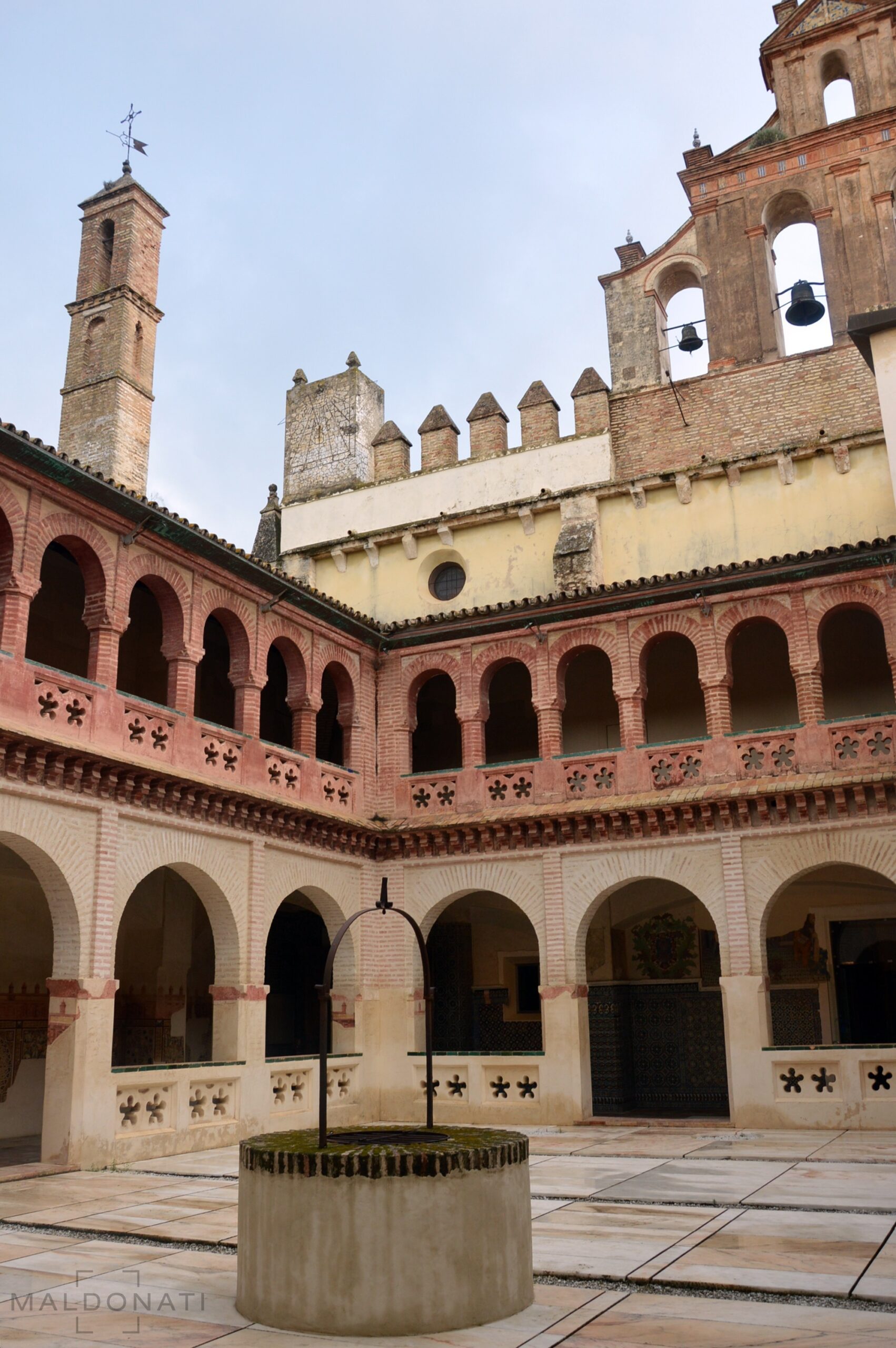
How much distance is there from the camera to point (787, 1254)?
23.0 ft

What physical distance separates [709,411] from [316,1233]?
15584 millimetres

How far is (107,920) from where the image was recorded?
39.8 feet

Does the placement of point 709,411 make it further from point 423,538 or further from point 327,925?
point 327,925

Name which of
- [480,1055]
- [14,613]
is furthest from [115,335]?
[480,1055]

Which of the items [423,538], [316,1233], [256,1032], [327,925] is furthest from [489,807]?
[316,1233]

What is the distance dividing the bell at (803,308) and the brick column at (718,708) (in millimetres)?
6094

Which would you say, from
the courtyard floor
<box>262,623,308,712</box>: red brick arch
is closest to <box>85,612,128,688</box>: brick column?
<box>262,623,308,712</box>: red brick arch

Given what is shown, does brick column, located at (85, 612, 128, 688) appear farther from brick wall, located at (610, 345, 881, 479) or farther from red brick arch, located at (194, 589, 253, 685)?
brick wall, located at (610, 345, 881, 479)

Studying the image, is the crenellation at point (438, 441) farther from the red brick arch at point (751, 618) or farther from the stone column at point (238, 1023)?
the stone column at point (238, 1023)

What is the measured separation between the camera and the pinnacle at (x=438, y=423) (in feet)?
67.6

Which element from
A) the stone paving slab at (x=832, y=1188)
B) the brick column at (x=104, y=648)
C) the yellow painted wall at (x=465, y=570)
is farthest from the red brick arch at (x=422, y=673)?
the stone paving slab at (x=832, y=1188)

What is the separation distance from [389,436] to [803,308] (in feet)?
24.1

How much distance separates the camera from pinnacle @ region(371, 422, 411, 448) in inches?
830

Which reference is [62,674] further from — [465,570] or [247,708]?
[465,570]
